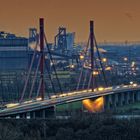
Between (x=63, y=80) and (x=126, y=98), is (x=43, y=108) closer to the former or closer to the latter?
(x=126, y=98)

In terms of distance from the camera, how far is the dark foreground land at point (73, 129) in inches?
851

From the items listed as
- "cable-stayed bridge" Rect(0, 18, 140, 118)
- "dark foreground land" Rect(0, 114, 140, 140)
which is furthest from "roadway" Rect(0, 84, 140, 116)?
"dark foreground land" Rect(0, 114, 140, 140)

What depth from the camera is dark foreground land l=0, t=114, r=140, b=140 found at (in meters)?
21.6

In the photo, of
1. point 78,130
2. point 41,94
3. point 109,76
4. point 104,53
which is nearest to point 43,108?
point 41,94

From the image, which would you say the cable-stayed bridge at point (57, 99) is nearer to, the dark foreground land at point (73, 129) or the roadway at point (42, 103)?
the roadway at point (42, 103)

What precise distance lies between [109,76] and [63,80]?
7.90 m

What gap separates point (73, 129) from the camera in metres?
23.3

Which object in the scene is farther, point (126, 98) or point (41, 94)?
point (126, 98)

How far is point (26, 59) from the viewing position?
63.2 meters

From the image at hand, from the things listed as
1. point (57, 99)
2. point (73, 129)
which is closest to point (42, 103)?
point (57, 99)

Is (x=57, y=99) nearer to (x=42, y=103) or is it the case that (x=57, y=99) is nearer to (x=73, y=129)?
(x=42, y=103)

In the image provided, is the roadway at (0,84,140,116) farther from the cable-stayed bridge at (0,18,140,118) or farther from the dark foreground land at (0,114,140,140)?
the dark foreground land at (0,114,140,140)

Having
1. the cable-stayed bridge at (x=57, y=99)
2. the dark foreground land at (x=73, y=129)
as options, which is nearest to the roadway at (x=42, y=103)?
the cable-stayed bridge at (x=57, y=99)

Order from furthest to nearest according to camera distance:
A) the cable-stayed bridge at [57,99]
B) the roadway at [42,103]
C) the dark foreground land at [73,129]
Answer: the cable-stayed bridge at [57,99] < the roadway at [42,103] < the dark foreground land at [73,129]
